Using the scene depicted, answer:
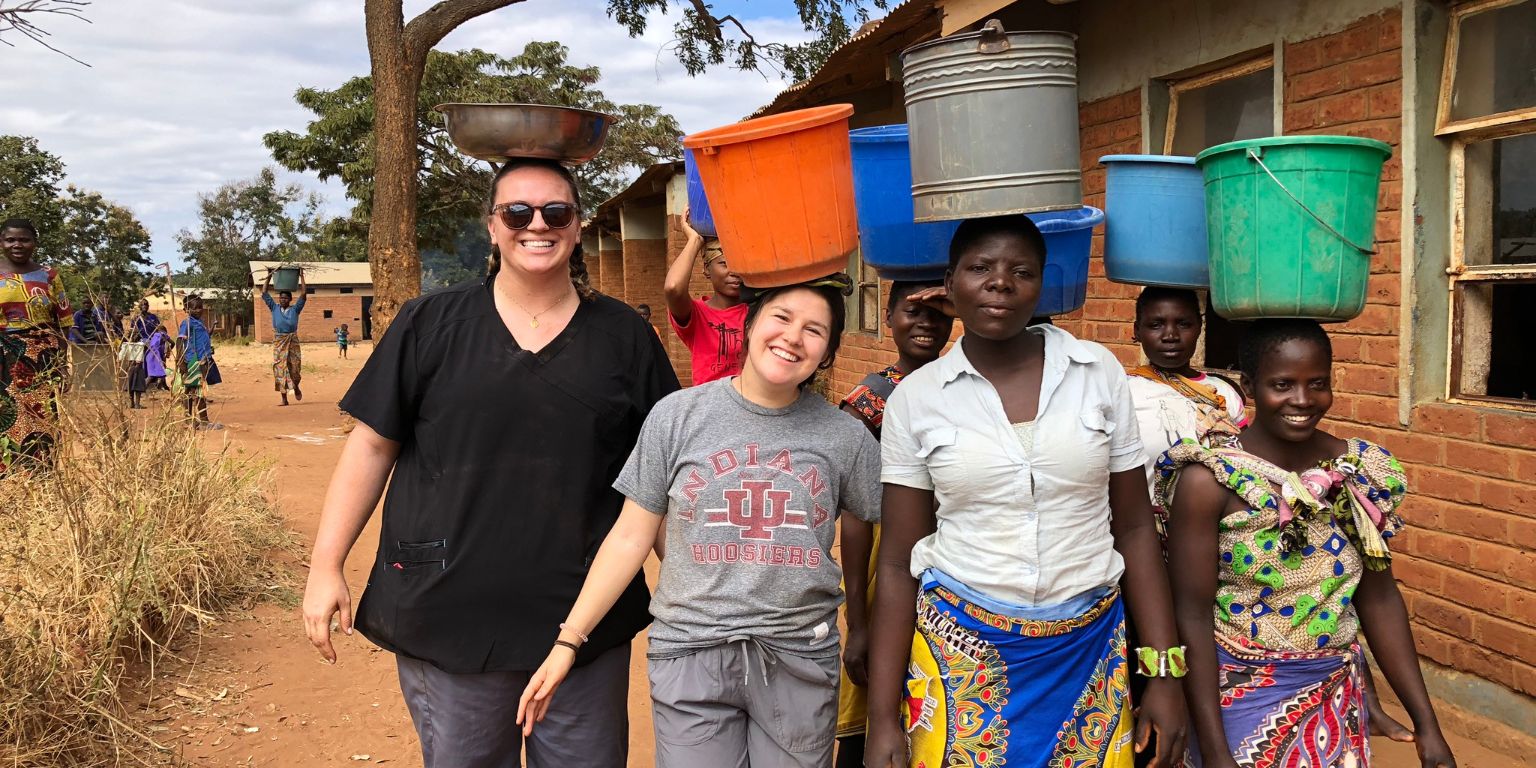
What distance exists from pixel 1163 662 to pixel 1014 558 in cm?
34

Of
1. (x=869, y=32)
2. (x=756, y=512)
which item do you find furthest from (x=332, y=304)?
(x=756, y=512)

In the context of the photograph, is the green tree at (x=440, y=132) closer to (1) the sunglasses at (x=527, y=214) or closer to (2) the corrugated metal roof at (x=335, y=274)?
(1) the sunglasses at (x=527, y=214)

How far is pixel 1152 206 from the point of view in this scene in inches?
95.9

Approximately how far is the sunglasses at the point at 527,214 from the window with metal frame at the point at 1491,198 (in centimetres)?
286

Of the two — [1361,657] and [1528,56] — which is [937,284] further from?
[1528,56]

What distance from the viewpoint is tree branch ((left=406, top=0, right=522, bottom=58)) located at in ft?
29.0

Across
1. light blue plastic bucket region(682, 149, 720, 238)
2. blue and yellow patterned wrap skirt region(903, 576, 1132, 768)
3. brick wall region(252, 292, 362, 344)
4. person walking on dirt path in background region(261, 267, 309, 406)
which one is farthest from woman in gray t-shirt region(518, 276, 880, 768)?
brick wall region(252, 292, 362, 344)

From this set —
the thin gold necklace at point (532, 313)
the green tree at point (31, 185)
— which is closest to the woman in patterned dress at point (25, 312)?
the thin gold necklace at point (532, 313)

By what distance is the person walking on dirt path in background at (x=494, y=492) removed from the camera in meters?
2.14

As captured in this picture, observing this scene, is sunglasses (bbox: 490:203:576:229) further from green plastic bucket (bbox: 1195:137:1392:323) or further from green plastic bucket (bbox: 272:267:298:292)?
green plastic bucket (bbox: 272:267:298:292)

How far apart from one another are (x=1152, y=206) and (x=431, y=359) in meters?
1.70

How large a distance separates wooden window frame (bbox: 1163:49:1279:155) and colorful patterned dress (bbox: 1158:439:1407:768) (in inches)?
93.5

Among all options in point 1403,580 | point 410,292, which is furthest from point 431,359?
point 410,292

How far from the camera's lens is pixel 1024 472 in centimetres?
182
